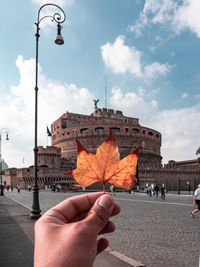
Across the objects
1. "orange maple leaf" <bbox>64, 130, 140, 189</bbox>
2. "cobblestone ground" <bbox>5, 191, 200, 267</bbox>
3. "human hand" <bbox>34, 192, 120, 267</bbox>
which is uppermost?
"orange maple leaf" <bbox>64, 130, 140, 189</bbox>

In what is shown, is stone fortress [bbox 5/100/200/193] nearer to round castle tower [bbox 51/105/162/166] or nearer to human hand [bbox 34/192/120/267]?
round castle tower [bbox 51/105/162/166]

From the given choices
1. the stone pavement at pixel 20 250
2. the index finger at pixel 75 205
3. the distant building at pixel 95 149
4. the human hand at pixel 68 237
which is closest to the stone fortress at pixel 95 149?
the distant building at pixel 95 149

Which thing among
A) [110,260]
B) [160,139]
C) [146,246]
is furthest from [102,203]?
[160,139]

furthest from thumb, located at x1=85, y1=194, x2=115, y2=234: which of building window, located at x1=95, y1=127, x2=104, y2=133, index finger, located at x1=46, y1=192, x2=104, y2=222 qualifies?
building window, located at x1=95, y1=127, x2=104, y2=133

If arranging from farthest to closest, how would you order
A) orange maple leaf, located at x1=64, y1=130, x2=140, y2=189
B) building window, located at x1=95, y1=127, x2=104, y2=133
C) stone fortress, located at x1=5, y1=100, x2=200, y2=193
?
building window, located at x1=95, y1=127, x2=104, y2=133 → stone fortress, located at x1=5, y1=100, x2=200, y2=193 → orange maple leaf, located at x1=64, y1=130, x2=140, y2=189

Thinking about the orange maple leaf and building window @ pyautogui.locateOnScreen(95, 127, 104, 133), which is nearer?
the orange maple leaf

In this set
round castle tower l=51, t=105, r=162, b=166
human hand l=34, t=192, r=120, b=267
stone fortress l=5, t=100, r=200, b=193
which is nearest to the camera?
human hand l=34, t=192, r=120, b=267

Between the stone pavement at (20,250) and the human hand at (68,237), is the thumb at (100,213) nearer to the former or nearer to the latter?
the human hand at (68,237)

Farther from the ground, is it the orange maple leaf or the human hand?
the orange maple leaf

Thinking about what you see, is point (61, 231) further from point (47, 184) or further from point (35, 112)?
point (47, 184)
